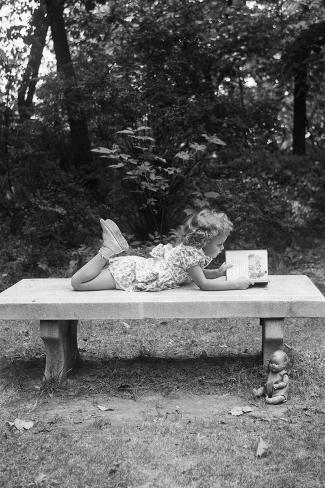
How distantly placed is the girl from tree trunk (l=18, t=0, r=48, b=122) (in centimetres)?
490

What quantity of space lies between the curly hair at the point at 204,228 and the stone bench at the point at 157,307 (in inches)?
13.3

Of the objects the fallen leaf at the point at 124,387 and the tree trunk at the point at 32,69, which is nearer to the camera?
the fallen leaf at the point at 124,387

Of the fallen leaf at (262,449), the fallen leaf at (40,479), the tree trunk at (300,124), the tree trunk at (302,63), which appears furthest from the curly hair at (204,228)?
the tree trunk at (300,124)

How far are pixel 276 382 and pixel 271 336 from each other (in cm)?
31

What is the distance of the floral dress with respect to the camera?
4625mm

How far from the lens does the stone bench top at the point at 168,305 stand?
4.22 m

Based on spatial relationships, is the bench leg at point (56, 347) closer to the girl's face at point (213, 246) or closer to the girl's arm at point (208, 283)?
the girl's arm at point (208, 283)

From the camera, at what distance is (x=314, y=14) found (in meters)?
9.67

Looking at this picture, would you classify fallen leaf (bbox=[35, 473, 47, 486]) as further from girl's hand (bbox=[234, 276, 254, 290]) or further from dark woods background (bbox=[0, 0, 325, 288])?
dark woods background (bbox=[0, 0, 325, 288])

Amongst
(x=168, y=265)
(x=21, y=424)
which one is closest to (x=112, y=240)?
(x=168, y=265)

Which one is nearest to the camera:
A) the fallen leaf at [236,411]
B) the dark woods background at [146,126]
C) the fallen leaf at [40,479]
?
the fallen leaf at [40,479]

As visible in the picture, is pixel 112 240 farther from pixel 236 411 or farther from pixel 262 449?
pixel 262 449

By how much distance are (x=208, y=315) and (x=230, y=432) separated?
0.76m

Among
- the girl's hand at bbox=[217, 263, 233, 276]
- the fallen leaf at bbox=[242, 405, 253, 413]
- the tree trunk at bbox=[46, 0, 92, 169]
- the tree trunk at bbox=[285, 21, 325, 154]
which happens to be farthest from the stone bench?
the tree trunk at bbox=[285, 21, 325, 154]
